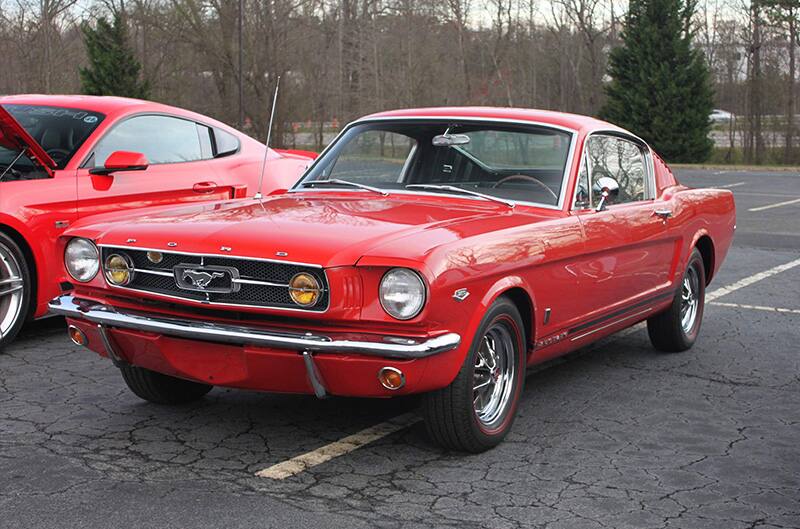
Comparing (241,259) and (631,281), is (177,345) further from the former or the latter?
(631,281)

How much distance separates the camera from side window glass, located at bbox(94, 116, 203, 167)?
745 cm

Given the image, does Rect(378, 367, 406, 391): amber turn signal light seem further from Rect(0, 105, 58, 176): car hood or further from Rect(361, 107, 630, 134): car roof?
Rect(0, 105, 58, 176): car hood

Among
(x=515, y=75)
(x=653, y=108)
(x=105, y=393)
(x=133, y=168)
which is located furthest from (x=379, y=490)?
(x=515, y=75)

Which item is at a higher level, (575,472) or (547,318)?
(547,318)

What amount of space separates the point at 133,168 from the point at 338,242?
135 inches

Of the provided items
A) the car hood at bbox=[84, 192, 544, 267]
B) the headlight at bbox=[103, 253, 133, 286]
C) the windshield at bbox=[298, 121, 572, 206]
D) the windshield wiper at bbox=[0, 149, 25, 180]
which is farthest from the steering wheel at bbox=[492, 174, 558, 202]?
the windshield wiper at bbox=[0, 149, 25, 180]

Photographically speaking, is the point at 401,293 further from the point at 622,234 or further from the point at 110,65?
the point at 110,65

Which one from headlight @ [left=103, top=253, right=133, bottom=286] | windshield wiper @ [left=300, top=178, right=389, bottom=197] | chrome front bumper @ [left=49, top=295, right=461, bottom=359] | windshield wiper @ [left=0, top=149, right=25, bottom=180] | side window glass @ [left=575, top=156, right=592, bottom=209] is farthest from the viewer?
windshield wiper @ [left=0, top=149, right=25, bottom=180]

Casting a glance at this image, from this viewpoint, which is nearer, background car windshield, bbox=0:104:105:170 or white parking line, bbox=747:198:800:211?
background car windshield, bbox=0:104:105:170

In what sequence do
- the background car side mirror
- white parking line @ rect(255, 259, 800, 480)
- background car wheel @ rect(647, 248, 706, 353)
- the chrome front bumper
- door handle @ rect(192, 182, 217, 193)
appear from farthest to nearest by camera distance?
door handle @ rect(192, 182, 217, 193) < the background car side mirror < background car wheel @ rect(647, 248, 706, 353) < white parking line @ rect(255, 259, 800, 480) < the chrome front bumper

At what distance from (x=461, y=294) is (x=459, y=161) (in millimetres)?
1713

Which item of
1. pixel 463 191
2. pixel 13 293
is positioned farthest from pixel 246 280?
pixel 13 293

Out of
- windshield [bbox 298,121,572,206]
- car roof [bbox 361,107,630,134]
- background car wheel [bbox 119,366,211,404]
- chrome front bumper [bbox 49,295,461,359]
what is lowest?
background car wheel [bbox 119,366,211,404]

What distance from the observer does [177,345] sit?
450 cm
